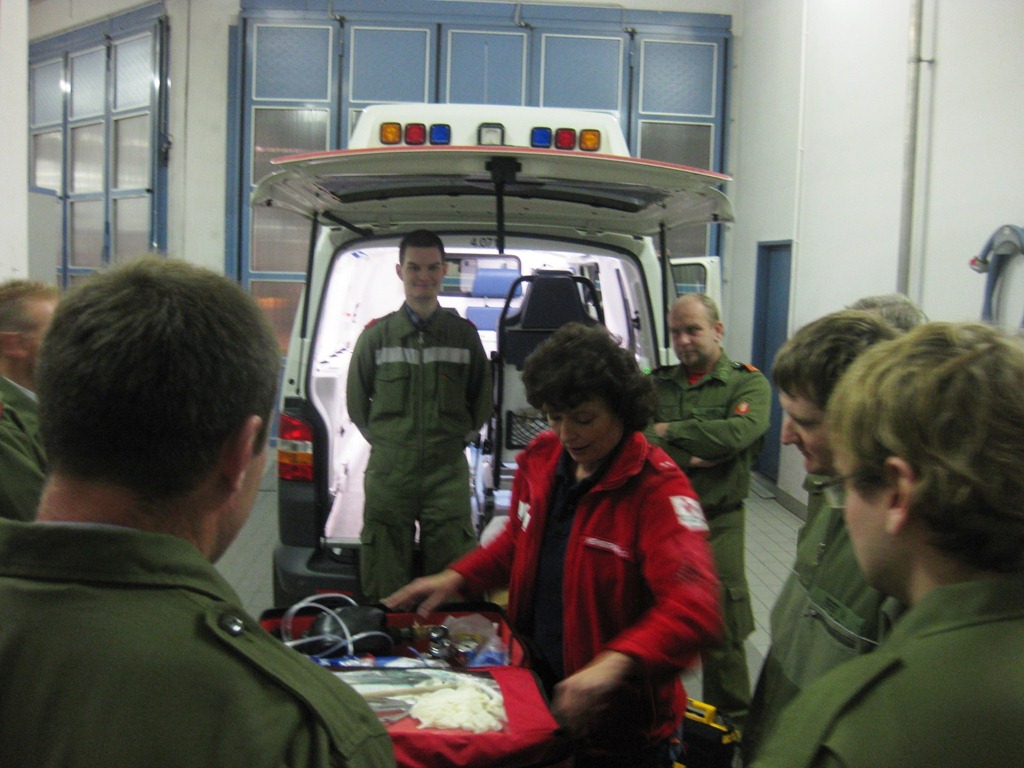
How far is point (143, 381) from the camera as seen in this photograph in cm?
86

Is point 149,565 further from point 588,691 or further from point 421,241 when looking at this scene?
point 421,241

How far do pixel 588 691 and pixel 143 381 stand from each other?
1.13 metres

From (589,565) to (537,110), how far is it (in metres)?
2.47

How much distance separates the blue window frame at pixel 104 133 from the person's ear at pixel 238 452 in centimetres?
923

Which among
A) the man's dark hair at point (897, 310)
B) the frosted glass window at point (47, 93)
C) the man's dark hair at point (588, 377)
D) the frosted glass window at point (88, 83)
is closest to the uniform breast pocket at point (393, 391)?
the man's dark hair at point (588, 377)

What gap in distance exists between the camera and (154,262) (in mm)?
975

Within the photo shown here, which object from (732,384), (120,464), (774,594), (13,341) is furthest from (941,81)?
(120,464)

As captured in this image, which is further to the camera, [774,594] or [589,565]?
[774,594]

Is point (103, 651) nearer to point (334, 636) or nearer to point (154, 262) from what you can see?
point (154, 262)

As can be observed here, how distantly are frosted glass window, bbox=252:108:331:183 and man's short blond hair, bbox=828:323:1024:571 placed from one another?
30.3 ft

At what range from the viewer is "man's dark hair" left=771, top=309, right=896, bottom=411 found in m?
1.59

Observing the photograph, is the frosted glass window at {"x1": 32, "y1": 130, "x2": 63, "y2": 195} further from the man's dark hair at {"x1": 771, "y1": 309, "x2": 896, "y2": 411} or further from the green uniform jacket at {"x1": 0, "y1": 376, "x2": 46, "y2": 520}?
the man's dark hair at {"x1": 771, "y1": 309, "x2": 896, "y2": 411}

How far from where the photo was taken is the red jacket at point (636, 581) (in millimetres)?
1752

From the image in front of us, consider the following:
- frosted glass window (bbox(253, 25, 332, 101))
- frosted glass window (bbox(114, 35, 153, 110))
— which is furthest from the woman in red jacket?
frosted glass window (bbox(114, 35, 153, 110))
